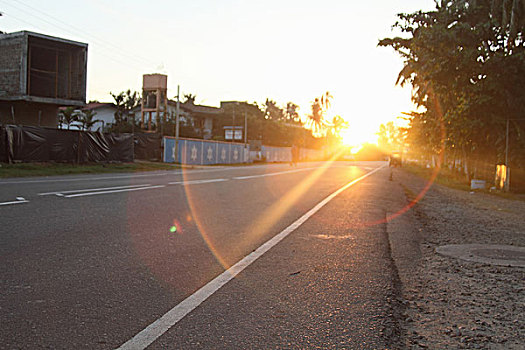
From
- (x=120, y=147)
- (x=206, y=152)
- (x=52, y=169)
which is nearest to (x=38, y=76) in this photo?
(x=120, y=147)

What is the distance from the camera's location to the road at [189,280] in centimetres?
320

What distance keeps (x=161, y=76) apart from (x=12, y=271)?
145ft

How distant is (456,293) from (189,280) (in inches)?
102

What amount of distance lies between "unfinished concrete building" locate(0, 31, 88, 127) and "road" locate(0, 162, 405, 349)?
23.2m

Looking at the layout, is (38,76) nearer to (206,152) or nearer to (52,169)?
(52,169)

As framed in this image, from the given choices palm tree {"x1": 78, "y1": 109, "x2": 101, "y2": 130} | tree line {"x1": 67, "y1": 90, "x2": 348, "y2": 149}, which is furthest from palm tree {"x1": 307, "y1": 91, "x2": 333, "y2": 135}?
palm tree {"x1": 78, "y1": 109, "x2": 101, "y2": 130}

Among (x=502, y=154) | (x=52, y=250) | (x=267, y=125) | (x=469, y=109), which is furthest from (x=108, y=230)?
(x=267, y=125)

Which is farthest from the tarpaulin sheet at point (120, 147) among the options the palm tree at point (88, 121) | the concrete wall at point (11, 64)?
the palm tree at point (88, 121)

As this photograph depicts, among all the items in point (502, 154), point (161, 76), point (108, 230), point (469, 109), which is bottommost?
point (108, 230)

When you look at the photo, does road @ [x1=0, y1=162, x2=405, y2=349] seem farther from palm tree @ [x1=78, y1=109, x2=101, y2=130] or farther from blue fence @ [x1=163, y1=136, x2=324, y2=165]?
palm tree @ [x1=78, y1=109, x2=101, y2=130]

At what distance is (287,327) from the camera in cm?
340

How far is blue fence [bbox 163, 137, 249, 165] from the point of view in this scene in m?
37.1

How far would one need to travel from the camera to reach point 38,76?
32031 mm

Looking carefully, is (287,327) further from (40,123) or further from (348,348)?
(40,123)
